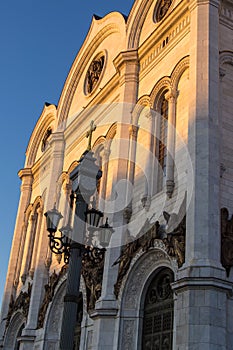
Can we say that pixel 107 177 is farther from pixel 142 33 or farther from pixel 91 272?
pixel 142 33

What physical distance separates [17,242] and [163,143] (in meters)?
16.1

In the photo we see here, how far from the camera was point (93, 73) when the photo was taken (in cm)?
2675

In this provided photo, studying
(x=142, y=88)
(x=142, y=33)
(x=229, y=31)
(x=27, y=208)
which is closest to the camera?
(x=229, y=31)

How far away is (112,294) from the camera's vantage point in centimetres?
1739

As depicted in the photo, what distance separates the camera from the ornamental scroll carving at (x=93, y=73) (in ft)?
85.4

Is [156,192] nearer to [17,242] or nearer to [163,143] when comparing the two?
[163,143]

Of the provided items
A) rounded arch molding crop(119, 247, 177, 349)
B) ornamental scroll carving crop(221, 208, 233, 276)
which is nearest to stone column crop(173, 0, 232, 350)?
ornamental scroll carving crop(221, 208, 233, 276)

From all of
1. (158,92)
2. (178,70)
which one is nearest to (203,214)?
(178,70)

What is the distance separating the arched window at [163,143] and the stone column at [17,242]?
15.4 m

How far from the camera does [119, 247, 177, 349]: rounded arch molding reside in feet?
53.7

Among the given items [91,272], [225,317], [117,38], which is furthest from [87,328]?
[117,38]

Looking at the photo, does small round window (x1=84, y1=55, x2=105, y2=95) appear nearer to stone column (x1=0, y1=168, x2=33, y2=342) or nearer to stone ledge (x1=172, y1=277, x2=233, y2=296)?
stone column (x1=0, y1=168, x2=33, y2=342)

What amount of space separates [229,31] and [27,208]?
1805 cm

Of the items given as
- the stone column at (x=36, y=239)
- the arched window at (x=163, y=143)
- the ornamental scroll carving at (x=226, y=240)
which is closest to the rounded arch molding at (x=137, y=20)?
the arched window at (x=163, y=143)
